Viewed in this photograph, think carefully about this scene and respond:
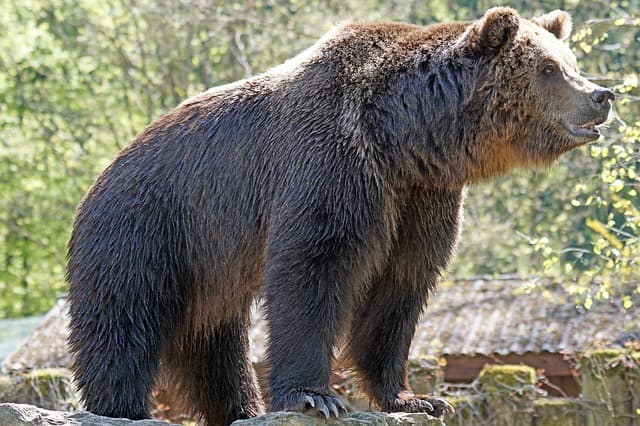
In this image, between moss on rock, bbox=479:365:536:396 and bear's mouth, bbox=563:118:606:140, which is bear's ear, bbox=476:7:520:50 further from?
moss on rock, bbox=479:365:536:396

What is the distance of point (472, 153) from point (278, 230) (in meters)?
1.07

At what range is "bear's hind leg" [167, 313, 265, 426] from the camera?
630cm

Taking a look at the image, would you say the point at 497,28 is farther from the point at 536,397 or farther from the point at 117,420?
the point at 536,397

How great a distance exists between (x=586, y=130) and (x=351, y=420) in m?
1.84

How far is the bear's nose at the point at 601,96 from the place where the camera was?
18.0 feet

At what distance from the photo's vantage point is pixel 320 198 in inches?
210

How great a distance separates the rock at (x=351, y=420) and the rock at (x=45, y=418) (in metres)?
0.46

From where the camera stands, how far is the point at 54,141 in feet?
78.3

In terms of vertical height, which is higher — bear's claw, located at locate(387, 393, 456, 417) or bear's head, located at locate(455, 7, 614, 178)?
bear's head, located at locate(455, 7, 614, 178)

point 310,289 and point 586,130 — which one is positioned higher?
point 586,130

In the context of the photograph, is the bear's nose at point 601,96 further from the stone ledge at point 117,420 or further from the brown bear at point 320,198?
the stone ledge at point 117,420

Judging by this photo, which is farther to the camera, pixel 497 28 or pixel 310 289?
pixel 497 28

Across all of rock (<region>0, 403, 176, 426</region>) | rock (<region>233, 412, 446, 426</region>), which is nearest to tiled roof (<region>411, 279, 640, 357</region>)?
rock (<region>233, 412, 446, 426</region>)

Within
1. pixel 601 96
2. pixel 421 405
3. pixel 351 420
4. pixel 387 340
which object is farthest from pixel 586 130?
pixel 351 420
